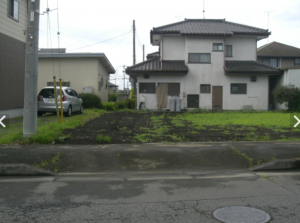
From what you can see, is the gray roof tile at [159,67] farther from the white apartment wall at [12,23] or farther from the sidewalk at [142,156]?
the sidewalk at [142,156]

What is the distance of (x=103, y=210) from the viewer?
15.5ft

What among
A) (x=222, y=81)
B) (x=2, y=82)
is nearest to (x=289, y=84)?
(x=222, y=81)

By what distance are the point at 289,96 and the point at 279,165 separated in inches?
625

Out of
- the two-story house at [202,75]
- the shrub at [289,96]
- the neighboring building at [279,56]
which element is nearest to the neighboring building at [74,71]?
the two-story house at [202,75]

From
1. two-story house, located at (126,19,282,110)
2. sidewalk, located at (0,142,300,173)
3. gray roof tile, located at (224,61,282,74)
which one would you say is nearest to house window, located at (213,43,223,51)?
two-story house, located at (126,19,282,110)

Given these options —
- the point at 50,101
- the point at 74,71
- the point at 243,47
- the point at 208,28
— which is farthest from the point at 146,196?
the point at 243,47

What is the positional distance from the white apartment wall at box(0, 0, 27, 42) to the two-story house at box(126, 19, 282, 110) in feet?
29.7

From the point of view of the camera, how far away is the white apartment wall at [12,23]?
1400 centimetres

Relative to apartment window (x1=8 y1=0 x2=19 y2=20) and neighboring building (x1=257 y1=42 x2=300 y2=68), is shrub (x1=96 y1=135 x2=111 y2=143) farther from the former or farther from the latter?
neighboring building (x1=257 y1=42 x2=300 y2=68)

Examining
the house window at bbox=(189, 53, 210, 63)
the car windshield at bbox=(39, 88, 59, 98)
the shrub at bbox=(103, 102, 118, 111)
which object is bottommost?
the shrub at bbox=(103, 102, 118, 111)

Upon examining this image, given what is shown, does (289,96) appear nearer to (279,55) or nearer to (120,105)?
(120,105)

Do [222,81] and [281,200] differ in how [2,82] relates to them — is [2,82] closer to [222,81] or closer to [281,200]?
[281,200]

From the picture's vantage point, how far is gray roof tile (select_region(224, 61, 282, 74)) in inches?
910

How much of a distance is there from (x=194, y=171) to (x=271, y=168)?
1.85 meters
